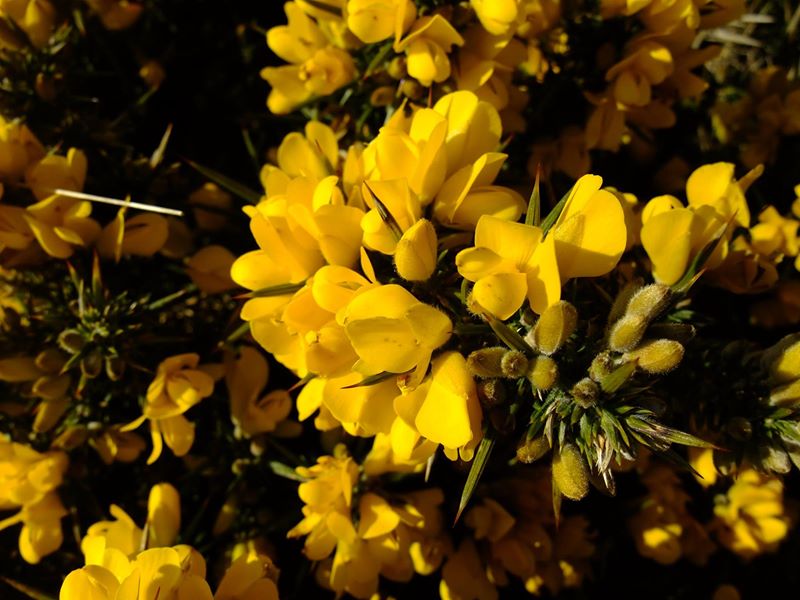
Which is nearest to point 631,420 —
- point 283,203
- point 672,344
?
point 672,344

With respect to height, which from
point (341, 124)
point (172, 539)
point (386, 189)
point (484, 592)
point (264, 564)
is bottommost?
point (484, 592)

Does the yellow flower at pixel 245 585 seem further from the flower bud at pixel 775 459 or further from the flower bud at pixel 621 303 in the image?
the flower bud at pixel 775 459

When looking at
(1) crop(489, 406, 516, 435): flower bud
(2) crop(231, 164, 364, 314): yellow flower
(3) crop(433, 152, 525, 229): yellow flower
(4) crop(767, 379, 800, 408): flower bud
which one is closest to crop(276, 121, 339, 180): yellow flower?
(2) crop(231, 164, 364, 314): yellow flower

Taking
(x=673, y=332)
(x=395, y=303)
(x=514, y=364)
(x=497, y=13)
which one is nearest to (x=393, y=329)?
(x=395, y=303)

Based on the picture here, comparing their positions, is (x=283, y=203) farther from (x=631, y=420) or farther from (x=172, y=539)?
(x=172, y=539)

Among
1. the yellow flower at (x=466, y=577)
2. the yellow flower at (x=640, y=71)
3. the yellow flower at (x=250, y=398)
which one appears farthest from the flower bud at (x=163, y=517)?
the yellow flower at (x=640, y=71)

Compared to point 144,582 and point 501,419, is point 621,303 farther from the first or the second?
point 144,582
